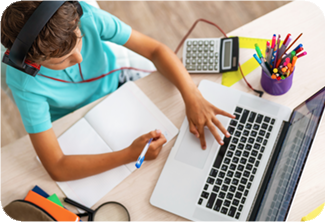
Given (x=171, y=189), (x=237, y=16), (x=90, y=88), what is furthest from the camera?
(x=237, y=16)

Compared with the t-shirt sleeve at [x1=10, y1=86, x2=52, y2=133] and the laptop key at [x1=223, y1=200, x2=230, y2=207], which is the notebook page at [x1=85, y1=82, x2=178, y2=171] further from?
the laptop key at [x1=223, y1=200, x2=230, y2=207]

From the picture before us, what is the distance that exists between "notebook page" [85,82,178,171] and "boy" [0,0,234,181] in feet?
0.17

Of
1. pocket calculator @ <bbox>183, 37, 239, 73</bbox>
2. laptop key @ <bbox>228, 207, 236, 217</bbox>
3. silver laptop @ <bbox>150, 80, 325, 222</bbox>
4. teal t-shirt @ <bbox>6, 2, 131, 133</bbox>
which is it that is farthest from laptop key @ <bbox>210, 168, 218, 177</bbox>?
teal t-shirt @ <bbox>6, 2, 131, 133</bbox>

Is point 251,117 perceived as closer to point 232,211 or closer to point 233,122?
point 233,122

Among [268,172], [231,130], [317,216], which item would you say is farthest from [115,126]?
[317,216]

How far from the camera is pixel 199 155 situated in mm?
824

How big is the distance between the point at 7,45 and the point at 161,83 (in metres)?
0.46

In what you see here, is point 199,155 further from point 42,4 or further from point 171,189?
point 42,4

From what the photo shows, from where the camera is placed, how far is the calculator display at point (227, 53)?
889 mm

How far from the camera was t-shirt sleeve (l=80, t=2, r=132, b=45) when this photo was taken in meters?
0.89

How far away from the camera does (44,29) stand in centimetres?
60

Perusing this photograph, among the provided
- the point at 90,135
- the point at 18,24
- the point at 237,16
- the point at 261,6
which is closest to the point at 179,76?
the point at 90,135

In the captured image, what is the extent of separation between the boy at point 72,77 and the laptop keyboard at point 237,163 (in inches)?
1.8

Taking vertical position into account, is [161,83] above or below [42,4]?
below
